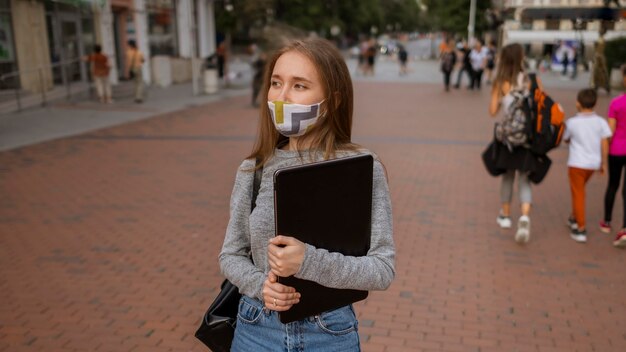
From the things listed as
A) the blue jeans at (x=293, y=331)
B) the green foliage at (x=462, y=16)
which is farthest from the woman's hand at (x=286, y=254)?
the green foliage at (x=462, y=16)

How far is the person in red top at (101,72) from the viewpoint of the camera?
15962 mm

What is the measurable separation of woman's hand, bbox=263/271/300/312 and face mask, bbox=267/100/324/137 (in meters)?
0.44

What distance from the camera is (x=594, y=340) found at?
150 inches

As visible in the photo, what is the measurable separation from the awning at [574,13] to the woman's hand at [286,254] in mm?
13671

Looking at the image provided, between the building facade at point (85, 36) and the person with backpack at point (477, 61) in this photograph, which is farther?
the person with backpack at point (477, 61)

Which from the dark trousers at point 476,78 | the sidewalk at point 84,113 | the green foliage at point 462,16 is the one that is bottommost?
the sidewalk at point 84,113

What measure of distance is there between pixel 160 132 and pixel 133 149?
192cm

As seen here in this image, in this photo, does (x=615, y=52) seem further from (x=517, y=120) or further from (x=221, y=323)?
(x=221, y=323)

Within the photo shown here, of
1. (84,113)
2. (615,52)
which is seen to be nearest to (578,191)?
(84,113)

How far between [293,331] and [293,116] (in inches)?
24.9

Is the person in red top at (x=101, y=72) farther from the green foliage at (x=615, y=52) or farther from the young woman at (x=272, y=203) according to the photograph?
the green foliage at (x=615, y=52)

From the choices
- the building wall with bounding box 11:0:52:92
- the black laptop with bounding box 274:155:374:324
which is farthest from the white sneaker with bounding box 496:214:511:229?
the building wall with bounding box 11:0:52:92

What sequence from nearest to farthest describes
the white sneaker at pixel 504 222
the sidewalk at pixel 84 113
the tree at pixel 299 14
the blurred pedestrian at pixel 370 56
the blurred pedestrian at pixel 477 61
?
1. the white sneaker at pixel 504 222
2. the sidewalk at pixel 84 113
3. the blurred pedestrian at pixel 477 61
4. the blurred pedestrian at pixel 370 56
5. the tree at pixel 299 14

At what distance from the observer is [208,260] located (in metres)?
5.22
